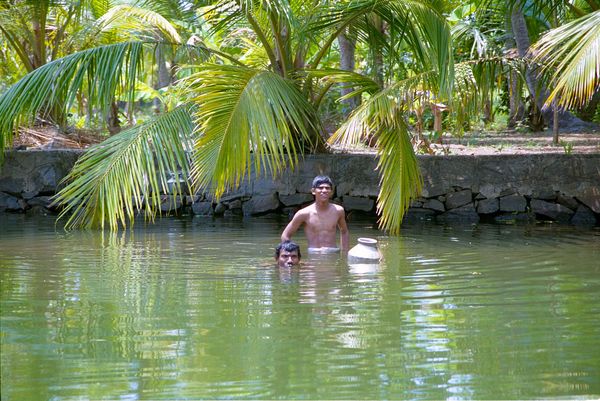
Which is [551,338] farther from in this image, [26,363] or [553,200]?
[553,200]

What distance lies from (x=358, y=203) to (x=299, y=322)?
7700mm

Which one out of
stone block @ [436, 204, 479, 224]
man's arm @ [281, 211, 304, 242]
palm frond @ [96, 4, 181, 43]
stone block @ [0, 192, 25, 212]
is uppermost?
palm frond @ [96, 4, 181, 43]

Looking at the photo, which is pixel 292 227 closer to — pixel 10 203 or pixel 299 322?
pixel 299 322

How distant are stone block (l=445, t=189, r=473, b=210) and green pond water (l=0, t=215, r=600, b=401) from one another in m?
2.57

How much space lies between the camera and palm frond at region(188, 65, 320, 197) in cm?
987

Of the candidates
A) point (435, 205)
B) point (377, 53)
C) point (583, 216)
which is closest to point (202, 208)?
point (435, 205)

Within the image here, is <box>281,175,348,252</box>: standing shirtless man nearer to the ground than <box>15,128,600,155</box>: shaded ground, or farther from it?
nearer to the ground

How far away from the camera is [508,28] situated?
17.6 m

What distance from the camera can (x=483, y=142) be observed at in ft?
53.4

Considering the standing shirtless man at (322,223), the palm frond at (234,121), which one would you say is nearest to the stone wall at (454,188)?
the palm frond at (234,121)

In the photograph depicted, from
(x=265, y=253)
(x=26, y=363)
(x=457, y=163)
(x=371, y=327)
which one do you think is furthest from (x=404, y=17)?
(x=26, y=363)

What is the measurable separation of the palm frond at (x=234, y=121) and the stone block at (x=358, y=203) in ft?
12.0

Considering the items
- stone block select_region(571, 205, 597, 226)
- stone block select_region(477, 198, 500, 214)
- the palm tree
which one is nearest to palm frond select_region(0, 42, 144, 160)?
the palm tree

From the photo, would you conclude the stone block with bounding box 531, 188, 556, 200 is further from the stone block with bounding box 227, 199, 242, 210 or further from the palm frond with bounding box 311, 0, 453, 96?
the stone block with bounding box 227, 199, 242, 210
